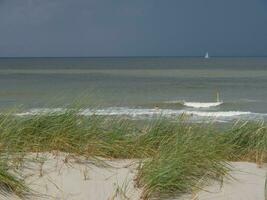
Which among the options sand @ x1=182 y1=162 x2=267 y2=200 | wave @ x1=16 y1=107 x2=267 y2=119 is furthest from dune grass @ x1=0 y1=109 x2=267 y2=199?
wave @ x1=16 y1=107 x2=267 y2=119

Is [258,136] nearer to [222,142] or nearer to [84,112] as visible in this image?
[222,142]

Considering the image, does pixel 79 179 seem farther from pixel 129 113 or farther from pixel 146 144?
pixel 129 113

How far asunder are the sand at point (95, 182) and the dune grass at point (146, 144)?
5.0 inches

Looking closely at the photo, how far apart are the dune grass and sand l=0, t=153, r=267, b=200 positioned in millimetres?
128

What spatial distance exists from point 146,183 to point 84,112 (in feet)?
6.97

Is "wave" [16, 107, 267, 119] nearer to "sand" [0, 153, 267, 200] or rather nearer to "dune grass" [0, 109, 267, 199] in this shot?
"dune grass" [0, 109, 267, 199]

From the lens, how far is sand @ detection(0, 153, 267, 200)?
5.13 meters

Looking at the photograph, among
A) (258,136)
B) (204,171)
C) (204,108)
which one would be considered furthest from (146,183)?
(204,108)

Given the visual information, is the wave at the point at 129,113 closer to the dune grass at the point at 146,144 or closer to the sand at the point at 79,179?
the dune grass at the point at 146,144

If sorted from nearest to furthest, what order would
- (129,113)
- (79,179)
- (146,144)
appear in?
1. (79,179)
2. (146,144)
3. (129,113)

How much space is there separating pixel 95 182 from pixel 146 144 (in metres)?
1.22

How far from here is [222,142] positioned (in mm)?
6656

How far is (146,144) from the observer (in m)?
6.37

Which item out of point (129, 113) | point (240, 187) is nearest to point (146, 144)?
point (240, 187)
